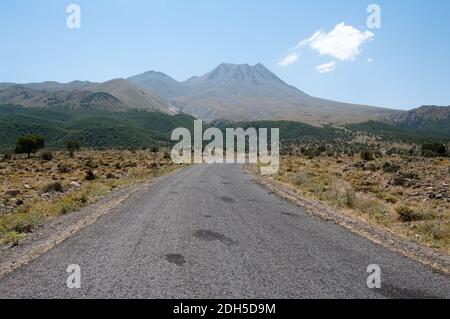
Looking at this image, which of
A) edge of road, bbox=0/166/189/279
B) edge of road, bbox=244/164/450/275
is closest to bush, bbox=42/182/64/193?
edge of road, bbox=0/166/189/279

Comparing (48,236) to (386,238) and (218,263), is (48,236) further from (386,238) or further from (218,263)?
(386,238)

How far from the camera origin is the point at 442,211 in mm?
18719

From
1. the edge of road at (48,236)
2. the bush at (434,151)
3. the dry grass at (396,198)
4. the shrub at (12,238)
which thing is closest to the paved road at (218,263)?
A: the edge of road at (48,236)

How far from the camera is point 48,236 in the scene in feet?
38.2

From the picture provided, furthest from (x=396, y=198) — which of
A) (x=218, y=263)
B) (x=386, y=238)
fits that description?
(x=218, y=263)

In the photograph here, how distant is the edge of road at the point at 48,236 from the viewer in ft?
29.6

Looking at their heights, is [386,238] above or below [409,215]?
above

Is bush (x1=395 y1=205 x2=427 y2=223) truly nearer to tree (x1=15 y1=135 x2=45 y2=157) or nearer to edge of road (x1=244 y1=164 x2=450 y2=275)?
edge of road (x1=244 y1=164 x2=450 y2=275)

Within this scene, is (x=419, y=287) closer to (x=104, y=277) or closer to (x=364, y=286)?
(x=364, y=286)

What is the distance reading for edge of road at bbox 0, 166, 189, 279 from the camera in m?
9.02

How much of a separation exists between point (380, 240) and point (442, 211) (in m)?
8.58

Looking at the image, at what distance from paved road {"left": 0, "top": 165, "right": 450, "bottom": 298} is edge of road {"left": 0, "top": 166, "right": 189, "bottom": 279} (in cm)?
35

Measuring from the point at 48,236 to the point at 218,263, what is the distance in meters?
5.66
